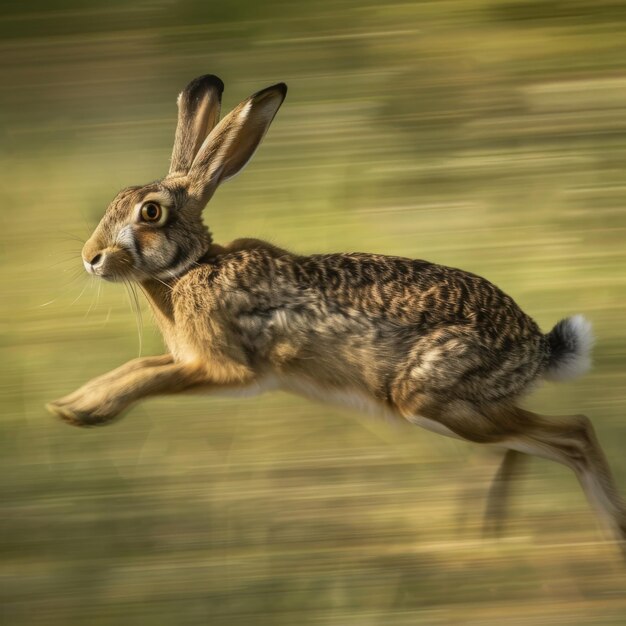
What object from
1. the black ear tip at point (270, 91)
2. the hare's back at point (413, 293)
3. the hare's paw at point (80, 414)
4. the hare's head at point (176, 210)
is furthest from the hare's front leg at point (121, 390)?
the black ear tip at point (270, 91)

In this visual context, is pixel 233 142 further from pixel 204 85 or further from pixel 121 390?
pixel 121 390

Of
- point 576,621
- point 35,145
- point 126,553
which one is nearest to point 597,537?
point 576,621

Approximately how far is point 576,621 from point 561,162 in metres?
1.37

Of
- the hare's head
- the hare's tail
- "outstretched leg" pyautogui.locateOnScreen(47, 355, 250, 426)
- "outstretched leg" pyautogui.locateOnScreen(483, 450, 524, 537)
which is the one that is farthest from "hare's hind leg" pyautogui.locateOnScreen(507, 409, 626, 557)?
the hare's head

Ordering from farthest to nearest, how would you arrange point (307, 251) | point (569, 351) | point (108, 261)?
point (307, 251), point (569, 351), point (108, 261)

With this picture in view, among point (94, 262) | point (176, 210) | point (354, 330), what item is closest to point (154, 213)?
point (176, 210)

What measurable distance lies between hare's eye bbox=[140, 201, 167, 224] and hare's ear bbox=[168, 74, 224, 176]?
0.44ft

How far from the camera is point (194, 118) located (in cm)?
286

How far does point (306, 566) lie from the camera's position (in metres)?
3.16

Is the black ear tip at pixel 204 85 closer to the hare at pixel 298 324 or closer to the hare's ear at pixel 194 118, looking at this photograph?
the hare's ear at pixel 194 118

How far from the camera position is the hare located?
2.71 m

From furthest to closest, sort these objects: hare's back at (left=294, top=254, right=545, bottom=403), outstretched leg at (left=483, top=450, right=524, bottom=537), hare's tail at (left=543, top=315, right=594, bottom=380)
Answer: outstretched leg at (left=483, top=450, right=524, bottom=537), hare's tail at (left=543, top=315, right=594, bottom=380), hare's back at (left=294, top=254, right=545, bottom=403)

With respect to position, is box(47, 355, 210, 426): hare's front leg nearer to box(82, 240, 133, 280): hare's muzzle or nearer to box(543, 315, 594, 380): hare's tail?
box(82, 240, 133, 280): hare's muzzle

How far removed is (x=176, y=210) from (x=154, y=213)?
0.04 metres
